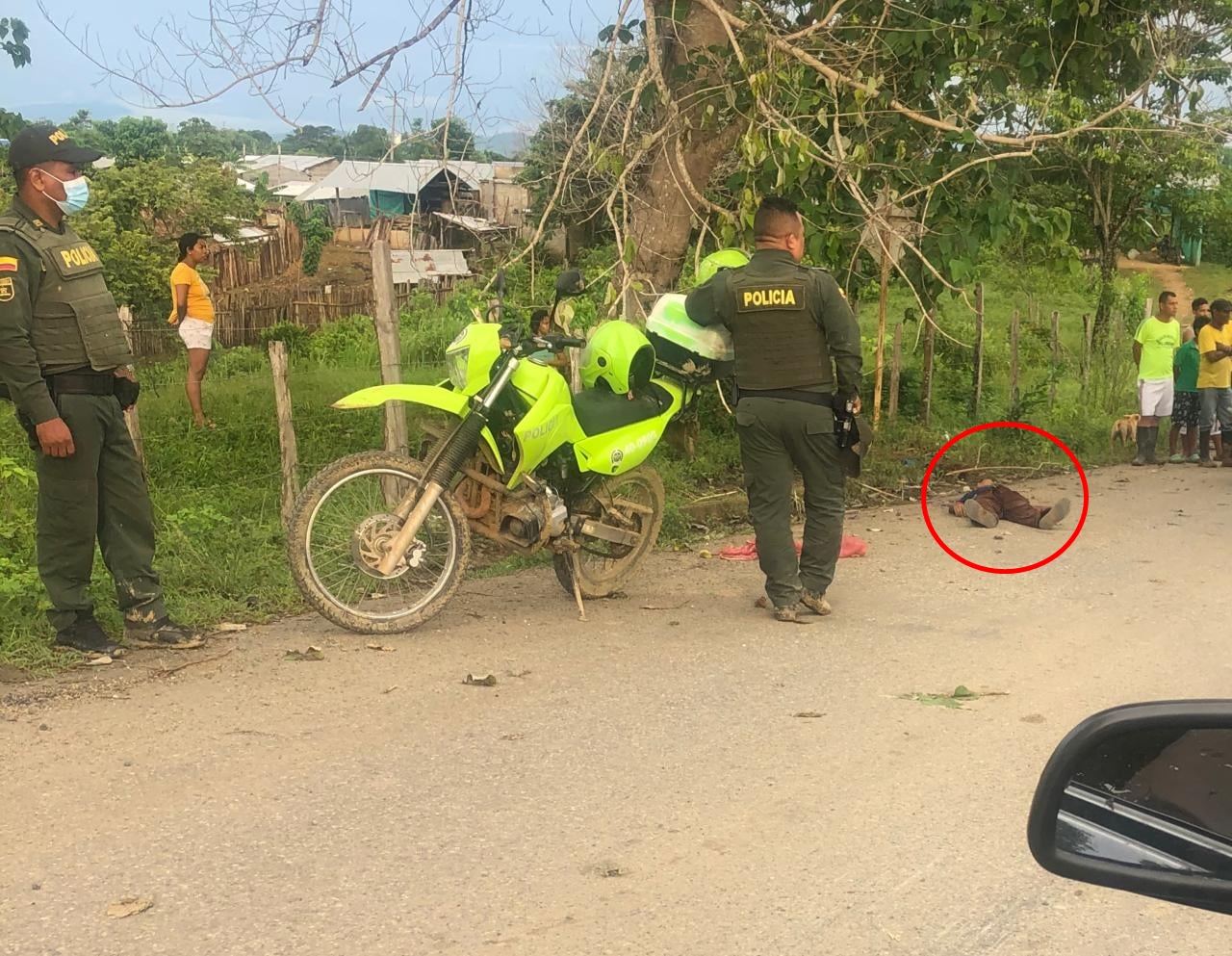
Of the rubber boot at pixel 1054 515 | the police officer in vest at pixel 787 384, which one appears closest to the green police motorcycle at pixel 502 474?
the police officer in vest at pixel 787 384

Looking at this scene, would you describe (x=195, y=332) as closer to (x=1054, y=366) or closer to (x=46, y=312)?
(x=46, y=312)

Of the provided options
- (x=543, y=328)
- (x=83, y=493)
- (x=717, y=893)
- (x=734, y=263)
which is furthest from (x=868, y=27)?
(x=717, y=893)

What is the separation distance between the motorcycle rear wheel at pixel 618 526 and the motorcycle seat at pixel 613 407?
1.11 feet

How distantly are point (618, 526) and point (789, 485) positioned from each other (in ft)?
2.96

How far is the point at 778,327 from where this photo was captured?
19.9 ft

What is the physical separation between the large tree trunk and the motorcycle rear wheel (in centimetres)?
177

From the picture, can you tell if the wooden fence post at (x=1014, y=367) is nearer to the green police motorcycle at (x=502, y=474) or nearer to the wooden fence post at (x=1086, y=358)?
the wooden fence post at (x=1086, y=358)

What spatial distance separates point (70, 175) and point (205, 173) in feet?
81.3

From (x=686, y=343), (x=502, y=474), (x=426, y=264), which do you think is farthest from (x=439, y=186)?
(x=502, y=474)

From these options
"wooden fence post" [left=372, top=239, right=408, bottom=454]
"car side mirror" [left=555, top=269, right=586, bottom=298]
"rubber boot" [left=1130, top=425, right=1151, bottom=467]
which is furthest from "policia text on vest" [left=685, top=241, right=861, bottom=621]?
"rubber boot" [left=1130, top=425, right=1151, bottom=467]

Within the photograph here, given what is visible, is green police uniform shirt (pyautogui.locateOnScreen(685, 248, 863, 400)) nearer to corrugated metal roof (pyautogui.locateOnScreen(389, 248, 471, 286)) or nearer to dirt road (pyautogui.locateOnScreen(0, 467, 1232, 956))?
dirt road (pyautogui.locateOnScreen(0, 467, 1232, 956))

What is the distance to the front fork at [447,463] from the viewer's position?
221 inches

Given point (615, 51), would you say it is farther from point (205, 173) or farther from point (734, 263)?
point (205, 173)

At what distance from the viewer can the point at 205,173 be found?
2841 centimetres
